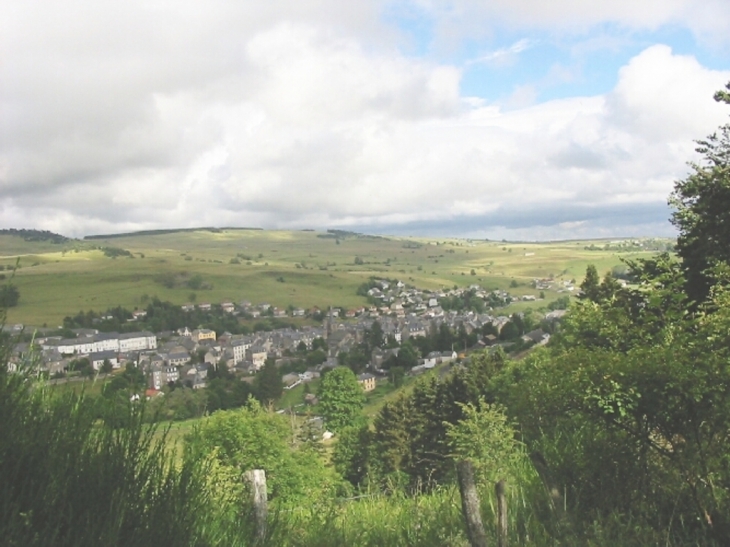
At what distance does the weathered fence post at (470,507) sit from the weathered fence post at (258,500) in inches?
72.9

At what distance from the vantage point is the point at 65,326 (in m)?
114

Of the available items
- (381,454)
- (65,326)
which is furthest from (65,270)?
(381,454)

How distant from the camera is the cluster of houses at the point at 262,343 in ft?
307

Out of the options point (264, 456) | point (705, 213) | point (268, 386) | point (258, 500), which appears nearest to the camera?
point (258, 500)

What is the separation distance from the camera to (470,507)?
15.8 ft

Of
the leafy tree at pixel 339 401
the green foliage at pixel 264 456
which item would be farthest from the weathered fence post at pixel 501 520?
the leafy tree at pixel 339 401

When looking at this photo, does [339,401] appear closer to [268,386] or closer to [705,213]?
[268,386]

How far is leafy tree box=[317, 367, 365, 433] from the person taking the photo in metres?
54.5

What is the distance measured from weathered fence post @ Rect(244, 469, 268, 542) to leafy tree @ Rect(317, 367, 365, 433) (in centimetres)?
4913

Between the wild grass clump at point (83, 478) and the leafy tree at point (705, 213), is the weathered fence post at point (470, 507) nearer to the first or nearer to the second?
the wild grass clump at point (83, 478)

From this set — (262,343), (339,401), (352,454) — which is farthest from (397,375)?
(352,454)

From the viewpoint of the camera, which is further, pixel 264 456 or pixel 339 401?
pixel 339 401

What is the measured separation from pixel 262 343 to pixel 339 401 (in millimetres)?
62956

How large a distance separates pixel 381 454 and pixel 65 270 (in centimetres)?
15191
